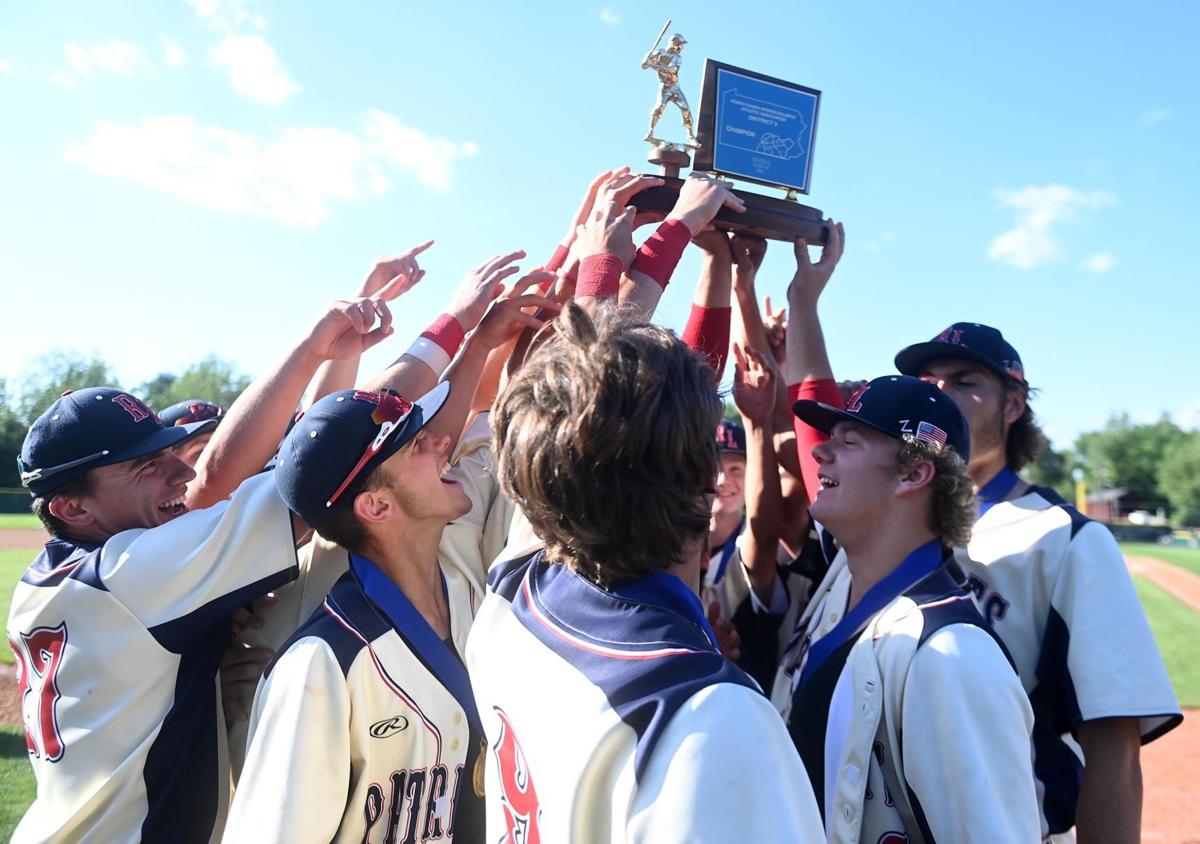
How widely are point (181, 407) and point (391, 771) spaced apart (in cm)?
283

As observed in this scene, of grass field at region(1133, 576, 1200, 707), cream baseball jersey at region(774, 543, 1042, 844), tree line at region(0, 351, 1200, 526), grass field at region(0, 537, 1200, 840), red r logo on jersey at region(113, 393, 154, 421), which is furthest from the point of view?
tree line at region(0, 351, 1200, 526)

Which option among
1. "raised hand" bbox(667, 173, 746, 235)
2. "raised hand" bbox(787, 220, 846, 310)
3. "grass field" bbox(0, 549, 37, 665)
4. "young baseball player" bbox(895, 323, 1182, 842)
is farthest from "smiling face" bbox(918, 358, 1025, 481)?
"grass field" bbox(0, 549, 37, 665)

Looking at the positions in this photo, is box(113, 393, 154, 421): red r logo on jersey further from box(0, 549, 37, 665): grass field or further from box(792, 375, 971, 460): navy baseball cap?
box(0, 549, 37, 665): grass field

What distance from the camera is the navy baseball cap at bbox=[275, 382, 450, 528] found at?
2.21m

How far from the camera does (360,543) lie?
230 centimetres

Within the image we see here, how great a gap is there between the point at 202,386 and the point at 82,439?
9499 centimetres

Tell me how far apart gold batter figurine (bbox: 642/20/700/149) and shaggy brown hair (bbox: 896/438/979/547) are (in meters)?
1.71

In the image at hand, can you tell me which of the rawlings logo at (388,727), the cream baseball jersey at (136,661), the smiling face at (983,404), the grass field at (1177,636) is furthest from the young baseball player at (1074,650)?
the grass field at (1177,636)

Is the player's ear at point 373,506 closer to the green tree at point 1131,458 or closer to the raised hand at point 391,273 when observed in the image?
the raised hand at point 391,273

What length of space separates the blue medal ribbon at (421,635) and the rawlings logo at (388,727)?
143mm

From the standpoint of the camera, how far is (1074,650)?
8.13 feet

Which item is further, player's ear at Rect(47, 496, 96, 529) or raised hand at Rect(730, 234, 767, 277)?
raised hand at Rect(730, 234, 767, 277)

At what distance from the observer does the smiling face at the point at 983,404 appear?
3.11m

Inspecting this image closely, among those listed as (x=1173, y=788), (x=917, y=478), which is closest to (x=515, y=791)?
(x=917, y=478)
